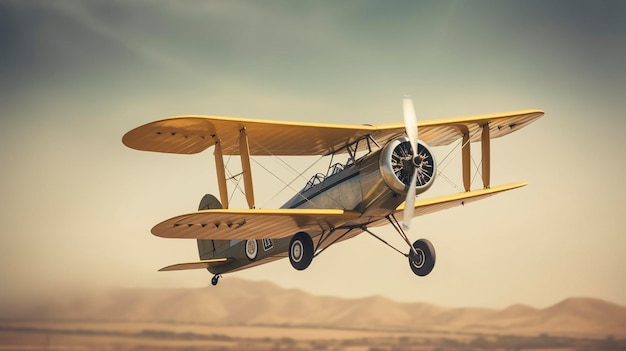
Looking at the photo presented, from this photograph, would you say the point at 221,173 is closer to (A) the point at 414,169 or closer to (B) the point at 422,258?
(A) the point at 414,169

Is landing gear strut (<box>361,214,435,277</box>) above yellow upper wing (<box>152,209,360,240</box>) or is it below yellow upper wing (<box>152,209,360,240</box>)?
below

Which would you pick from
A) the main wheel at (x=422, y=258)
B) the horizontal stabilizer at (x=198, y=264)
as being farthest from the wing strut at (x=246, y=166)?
the horizontal stabilizer at (x=198, y=264)

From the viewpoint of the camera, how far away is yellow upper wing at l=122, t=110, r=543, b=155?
58.9 feet

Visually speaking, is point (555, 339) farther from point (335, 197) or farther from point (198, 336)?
point (335, 197)

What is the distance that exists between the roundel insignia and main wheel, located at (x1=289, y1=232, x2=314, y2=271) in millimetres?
3236

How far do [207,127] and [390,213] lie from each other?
458 cm

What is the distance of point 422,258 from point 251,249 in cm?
527

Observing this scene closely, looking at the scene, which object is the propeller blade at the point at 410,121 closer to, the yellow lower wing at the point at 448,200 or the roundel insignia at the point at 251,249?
the yellow lower wing at the point at 448,200

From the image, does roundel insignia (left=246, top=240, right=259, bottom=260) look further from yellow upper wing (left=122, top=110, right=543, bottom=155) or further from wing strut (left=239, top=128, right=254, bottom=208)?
wing strut (left=239, top=128, right=254, bottom=208)

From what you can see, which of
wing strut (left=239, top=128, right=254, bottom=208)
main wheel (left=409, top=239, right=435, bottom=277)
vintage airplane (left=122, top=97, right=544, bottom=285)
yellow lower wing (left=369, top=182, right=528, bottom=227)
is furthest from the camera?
yellow lower wing (left=369, top=182, right=528, bottom=227)

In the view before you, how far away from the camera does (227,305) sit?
32250mm

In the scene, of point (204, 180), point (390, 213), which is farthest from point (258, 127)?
point (204, 180)

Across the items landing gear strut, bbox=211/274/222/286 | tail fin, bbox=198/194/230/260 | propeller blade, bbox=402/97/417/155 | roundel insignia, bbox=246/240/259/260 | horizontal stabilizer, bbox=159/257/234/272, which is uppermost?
propeller blade, bbox=402/97/417/155

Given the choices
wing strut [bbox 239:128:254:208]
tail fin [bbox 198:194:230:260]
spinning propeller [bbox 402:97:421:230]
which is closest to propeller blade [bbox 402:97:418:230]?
spinning propeller [bbox 402:97:421:230]
